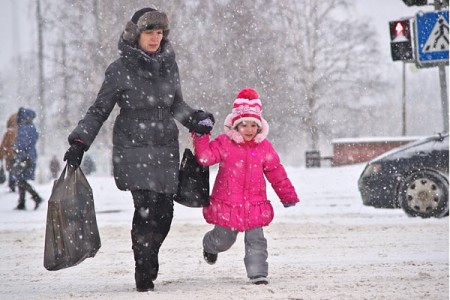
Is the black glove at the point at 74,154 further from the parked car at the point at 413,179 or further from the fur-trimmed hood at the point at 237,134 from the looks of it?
the parked car at the point at 413,179

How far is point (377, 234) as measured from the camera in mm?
8109

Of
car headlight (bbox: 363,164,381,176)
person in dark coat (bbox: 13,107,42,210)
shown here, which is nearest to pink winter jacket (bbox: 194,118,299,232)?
car headlight (bbox: 363,164,381,176)

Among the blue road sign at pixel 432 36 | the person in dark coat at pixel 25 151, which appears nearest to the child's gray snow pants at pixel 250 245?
the blue road sign at pixel 432 36

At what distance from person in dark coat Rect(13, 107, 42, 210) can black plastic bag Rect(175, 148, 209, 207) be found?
7746mm

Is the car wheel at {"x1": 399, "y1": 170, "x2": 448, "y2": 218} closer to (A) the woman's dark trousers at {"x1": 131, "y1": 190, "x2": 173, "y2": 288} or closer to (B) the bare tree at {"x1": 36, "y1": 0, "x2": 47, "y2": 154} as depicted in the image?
(A) the woman's dark trousers at {"x1": 131, "y1": 190, "x2": 173, "y2": 288}

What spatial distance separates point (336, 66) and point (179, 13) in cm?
1530

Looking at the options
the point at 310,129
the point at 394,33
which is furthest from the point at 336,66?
the point at 394,33

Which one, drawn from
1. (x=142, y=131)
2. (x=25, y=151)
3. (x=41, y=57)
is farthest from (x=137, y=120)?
(x=41, y=57)

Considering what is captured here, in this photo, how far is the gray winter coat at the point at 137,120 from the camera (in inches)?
190

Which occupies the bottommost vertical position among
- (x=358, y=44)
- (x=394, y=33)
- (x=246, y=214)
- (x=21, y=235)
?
(x=21, y=235)

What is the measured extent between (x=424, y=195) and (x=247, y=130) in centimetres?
513

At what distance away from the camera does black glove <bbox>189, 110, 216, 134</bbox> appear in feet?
16.6

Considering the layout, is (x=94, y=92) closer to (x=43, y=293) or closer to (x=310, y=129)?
(x=310, y=129)

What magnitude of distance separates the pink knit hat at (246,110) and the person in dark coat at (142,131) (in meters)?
0.51
